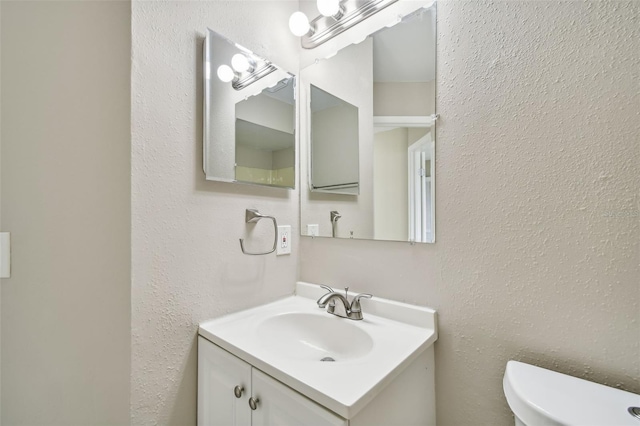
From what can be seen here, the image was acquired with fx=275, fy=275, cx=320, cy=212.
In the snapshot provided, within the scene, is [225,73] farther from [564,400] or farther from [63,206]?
[564,400]

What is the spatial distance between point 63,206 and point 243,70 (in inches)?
30.0

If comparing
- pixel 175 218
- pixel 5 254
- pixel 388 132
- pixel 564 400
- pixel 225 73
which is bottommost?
pixel 564 400

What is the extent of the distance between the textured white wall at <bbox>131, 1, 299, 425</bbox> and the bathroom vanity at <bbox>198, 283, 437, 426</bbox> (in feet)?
0.29

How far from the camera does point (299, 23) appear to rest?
3.82ft

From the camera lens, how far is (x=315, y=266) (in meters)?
1.26

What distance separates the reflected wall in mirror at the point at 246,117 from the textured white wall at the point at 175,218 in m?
0.04

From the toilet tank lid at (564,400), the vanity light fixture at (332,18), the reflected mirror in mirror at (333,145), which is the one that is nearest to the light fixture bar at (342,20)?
the vanity light fixture at (332,18)

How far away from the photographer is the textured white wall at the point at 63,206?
2.71ft

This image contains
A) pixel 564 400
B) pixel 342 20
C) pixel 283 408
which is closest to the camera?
pixel 564 400

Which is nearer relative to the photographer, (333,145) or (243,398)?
(243,398)

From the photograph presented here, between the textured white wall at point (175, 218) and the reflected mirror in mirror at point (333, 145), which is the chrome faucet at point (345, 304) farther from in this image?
the reflected mirror in mirror at point (333, 145)

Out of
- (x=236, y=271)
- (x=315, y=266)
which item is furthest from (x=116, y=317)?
(x=315, y=266)

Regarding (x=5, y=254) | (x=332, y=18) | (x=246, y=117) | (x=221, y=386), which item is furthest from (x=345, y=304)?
(x=332, y=18)

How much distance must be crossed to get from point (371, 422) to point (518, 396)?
33 cm
